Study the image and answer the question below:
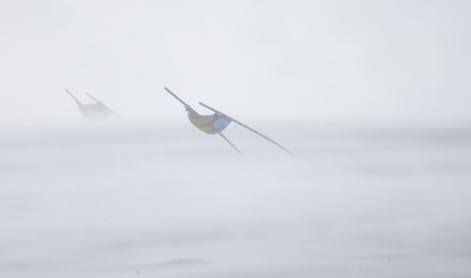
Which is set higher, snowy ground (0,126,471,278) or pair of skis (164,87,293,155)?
pair of skis (164,87,293,155)

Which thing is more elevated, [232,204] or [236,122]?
[236,122]

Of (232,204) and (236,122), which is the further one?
(232,204)

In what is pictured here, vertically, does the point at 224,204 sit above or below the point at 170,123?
below

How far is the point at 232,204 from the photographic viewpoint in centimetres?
380

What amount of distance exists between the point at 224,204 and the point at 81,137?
889 millimetres

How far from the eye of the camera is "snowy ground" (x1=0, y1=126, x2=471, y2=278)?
11.4 feet

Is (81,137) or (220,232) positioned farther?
(81,137)

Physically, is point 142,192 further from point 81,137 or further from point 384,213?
point 384,213

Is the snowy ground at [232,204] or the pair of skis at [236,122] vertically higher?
the pair of skis at [236,122]

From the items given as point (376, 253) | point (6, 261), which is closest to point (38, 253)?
point (6, 261)

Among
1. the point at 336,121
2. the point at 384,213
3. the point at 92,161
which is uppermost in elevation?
the point at 336,121

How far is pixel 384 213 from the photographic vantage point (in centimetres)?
379

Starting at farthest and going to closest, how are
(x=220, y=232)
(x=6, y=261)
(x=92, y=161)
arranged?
(x=92, y=161) < (x=220, y=232) < (x=6, y=261)

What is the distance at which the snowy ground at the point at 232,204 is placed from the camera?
3.48 meters
